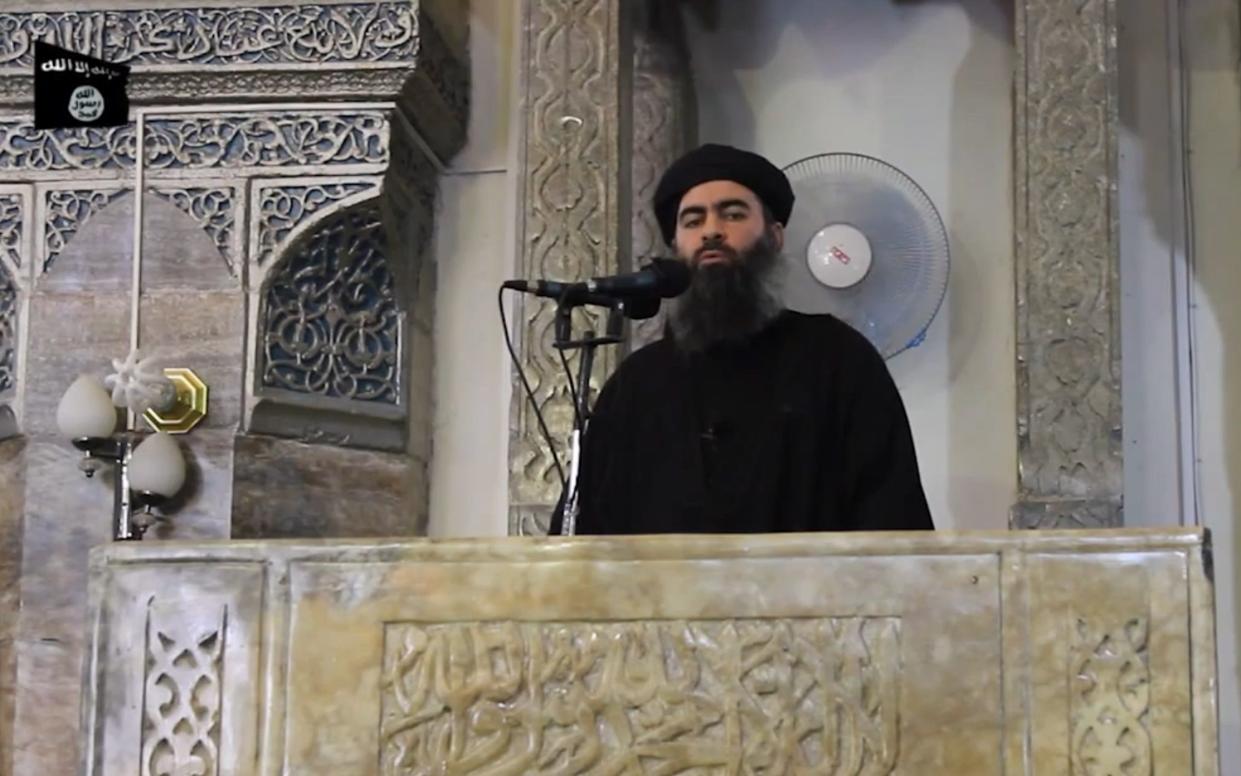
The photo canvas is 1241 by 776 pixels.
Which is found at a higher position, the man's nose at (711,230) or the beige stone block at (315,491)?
the man's nose at (711,230)

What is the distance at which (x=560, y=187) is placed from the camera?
3.95 metres

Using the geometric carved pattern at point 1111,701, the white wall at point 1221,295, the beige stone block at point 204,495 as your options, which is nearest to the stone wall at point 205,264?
the beige stone block at point 204,495

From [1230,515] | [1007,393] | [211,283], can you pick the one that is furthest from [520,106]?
[1230,515]

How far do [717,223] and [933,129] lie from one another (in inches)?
51.7

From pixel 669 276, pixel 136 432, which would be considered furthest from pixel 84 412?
pixel 669 276

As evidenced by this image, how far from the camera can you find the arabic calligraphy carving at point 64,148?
412 centimetres

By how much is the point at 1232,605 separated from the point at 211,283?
Result: 258 centimetres

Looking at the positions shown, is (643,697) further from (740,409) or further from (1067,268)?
(1067,268)

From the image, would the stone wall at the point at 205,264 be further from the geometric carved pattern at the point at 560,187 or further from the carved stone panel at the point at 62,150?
the geometric carved pattern at the point at 560,187

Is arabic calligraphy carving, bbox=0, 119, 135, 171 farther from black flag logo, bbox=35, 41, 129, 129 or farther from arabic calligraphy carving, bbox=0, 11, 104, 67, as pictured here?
arabic calligraphy carving, bbox=0, 11, 104, 67

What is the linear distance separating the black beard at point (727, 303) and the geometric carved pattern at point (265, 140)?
3.87ft

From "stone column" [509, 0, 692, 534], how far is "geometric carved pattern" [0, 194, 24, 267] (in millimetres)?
1281

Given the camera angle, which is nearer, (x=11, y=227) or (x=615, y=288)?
(x=615, y=288)

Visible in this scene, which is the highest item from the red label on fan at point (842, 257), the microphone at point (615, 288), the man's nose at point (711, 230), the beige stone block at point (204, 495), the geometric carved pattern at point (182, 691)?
the red label on fan at point (842, 257)
